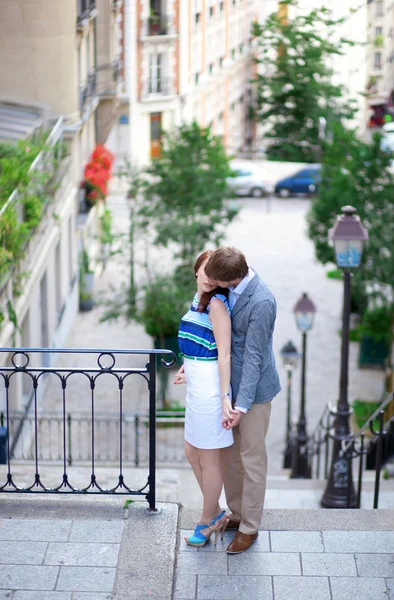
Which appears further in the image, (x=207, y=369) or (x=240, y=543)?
(x=240, y=543)

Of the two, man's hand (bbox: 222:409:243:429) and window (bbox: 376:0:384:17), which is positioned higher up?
window (bbox: 376:0:384:17)

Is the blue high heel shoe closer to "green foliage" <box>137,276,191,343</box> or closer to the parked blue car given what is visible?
"green foliage" <box>137,276,191,343</box>

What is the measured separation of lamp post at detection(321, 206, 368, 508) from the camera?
8133 mm

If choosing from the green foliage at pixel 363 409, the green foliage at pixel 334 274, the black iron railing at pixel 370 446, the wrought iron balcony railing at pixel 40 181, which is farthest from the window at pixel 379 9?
the black iron railing at pixel 370 446

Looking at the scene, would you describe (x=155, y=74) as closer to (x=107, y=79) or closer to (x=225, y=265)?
(x=107, y=79)

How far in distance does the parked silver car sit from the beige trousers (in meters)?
24.7

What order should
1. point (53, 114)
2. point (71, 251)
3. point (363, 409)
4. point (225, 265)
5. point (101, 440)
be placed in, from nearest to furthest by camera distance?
point (225, 265) → point (101, 440) → point (363, 409) → point (53, 114) → point (71, 251)

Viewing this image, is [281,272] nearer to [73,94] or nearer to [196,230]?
[196,230]

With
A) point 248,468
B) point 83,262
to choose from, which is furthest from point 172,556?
point 83,262

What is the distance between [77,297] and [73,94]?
4.07 meters

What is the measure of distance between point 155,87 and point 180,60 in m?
1.47

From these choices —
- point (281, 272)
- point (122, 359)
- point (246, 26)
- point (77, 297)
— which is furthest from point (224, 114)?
point (122, 359)

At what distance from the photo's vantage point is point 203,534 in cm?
437

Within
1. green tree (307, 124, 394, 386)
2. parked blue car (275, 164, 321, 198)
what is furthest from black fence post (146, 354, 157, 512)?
parked blue car (275, 164, 321, 198)
